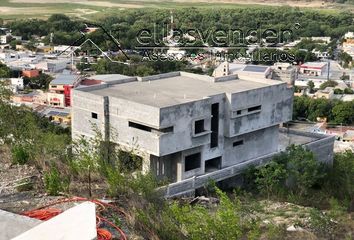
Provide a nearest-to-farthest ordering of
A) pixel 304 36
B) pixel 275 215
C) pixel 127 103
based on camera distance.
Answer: pixel 275 215 < pixel 127 103 < pixel 304 36

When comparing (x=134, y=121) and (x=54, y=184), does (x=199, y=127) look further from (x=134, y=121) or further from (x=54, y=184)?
(x=54, y=184)

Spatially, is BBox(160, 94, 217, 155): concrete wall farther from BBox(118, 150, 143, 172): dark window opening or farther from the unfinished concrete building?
BBox(118, 150, 143, 172): dark window opening

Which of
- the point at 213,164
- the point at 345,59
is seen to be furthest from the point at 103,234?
the point at 345,59

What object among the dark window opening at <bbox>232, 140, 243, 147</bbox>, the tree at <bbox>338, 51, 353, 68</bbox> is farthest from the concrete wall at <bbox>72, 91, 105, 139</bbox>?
the tree at <bbox>338, 51, 353, 68</bbox>

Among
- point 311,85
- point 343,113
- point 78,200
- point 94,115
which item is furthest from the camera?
point 311,85

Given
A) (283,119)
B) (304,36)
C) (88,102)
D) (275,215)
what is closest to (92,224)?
(275,215)

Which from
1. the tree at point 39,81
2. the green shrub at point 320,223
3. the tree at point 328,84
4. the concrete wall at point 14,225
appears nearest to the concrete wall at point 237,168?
the green shrub at point 320,223

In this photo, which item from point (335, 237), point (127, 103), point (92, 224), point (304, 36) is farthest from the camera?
point (304, 36)

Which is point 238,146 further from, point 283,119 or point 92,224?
point 92,224

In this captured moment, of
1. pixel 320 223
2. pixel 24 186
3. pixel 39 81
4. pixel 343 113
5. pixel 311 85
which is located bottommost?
pixel 343 113
